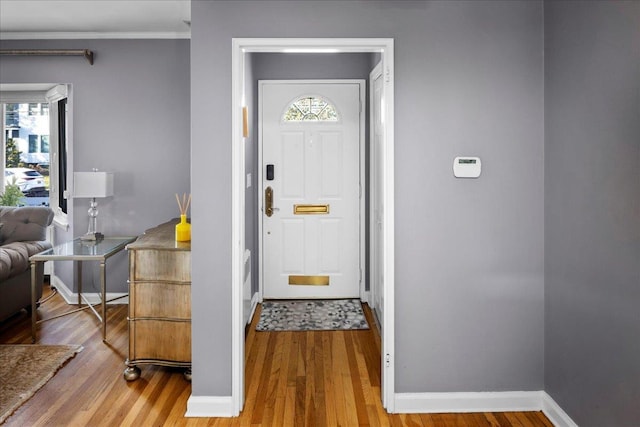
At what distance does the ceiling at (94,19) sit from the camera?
357 centimetres

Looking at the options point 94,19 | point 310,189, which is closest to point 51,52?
point 94,19

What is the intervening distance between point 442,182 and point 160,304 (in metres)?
1.84

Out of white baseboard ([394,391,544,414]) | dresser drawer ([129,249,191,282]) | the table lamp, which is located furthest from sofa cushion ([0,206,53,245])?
white baseboard ([394,391,544,414])

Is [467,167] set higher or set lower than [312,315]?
higher

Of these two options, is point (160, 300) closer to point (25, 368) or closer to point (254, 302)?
point (25, 368)

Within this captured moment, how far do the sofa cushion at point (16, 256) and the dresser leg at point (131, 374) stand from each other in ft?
5.07

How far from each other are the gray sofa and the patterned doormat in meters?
2.07

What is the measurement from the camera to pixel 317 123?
442 cm

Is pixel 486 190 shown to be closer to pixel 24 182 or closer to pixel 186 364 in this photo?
pixel 186 364

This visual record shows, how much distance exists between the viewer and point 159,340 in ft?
9.23

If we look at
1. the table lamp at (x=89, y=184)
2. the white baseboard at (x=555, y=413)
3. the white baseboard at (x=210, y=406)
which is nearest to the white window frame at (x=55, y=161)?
the table lamp at (x=89, y=184)

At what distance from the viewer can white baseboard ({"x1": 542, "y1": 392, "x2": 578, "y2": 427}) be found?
230 centimetres

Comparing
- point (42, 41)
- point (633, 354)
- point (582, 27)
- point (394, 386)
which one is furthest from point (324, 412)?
point (42, 41)

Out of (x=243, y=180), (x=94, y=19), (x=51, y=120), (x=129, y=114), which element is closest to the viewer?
(x=243, y=180)
